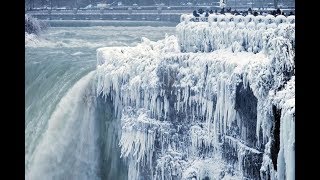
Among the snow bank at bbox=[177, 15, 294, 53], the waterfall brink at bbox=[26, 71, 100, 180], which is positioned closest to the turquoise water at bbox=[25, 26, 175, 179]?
the waterfall brink at bbox=[26, 71, 100, 180]

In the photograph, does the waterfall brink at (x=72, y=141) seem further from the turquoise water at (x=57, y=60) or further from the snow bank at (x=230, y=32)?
the snow bank at (x=230, y=32)

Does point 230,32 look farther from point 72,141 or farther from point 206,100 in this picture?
point 72,141

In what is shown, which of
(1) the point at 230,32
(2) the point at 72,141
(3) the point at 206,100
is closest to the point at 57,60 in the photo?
(2) the point at 72,141

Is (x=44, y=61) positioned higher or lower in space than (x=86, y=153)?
higher

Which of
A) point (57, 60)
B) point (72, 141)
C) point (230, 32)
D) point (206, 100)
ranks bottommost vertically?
point (72, 141)
